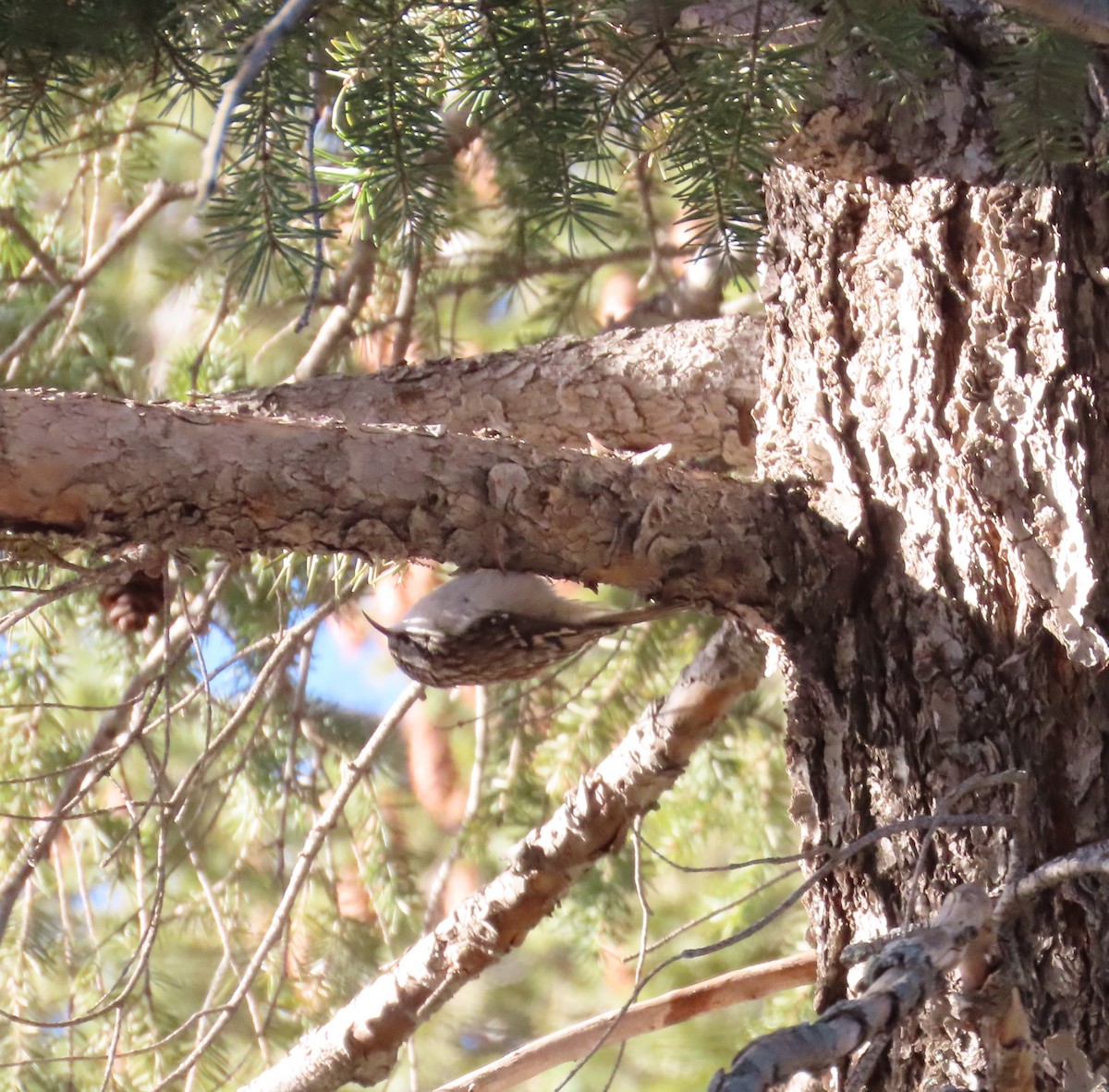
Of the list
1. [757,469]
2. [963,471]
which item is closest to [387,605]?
[757,469]

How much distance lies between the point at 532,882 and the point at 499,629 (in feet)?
1.03

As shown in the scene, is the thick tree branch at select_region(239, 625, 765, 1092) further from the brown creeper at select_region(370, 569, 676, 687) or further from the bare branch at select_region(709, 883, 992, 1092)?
the bare branch at select_region(709, 883, 992, 1092)

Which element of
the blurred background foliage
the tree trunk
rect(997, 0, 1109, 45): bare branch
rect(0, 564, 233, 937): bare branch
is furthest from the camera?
rect(0, 564, 233, 937): bare branch

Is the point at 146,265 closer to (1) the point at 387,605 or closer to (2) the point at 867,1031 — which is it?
(1) the point at 387,605

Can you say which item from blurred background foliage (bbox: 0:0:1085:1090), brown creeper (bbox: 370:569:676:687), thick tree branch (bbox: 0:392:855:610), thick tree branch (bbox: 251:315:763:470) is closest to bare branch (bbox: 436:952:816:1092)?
blurred background foliage (bbox: 0:0:1085:1090)

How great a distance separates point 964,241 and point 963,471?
22 centimetres

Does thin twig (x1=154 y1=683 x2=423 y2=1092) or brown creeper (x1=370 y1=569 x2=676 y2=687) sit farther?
brown creeper (x1=370 y1=569 x2=676 y2=687)

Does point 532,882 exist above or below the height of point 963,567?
below

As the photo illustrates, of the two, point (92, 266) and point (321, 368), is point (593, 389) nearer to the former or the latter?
point (321, 368)

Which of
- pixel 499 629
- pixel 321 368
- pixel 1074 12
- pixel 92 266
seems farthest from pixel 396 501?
pixel 92 266

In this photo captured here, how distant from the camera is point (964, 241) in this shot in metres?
1.20

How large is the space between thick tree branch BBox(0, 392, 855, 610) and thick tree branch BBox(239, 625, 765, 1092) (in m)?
0.22

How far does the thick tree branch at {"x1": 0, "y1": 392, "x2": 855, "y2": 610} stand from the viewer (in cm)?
99

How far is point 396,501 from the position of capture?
1.08 metres
